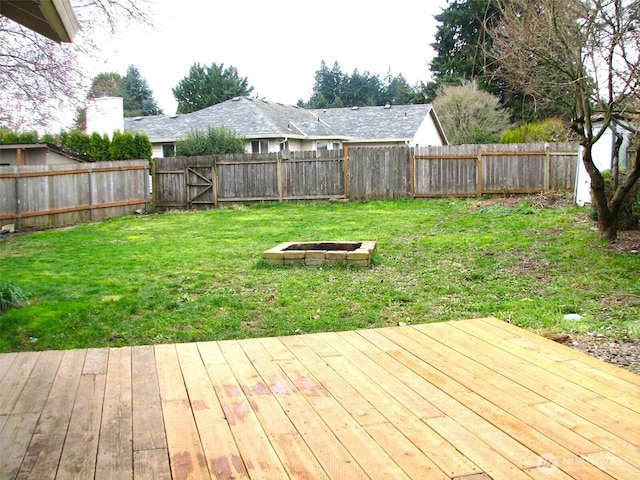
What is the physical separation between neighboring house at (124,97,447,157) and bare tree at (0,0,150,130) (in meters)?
12.2

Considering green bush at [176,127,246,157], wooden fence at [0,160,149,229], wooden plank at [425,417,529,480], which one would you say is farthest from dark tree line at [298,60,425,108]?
wooden plank at [425,417,529,480]

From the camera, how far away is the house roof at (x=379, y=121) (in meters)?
27.5

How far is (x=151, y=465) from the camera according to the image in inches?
89.3

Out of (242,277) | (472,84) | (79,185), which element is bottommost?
(242,277)

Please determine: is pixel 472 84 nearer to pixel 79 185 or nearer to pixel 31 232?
pixel 79 185

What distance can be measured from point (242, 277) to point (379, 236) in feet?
12.2

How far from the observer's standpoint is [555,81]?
8.05 m

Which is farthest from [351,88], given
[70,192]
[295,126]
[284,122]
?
[70,192]

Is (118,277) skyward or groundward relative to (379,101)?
groundward

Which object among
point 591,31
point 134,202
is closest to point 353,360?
point 591,31

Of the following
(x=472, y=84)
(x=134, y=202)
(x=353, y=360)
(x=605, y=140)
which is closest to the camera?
(x=353, y=360)

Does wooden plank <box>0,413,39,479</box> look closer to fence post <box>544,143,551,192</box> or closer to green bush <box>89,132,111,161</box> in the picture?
fence post <box>544,143,551,192</box>

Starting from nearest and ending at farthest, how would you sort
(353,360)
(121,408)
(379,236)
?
(121,408) < (353,360) < (379,236)

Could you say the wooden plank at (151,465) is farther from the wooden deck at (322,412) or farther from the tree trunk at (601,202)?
the tree trunk at (601,202)
